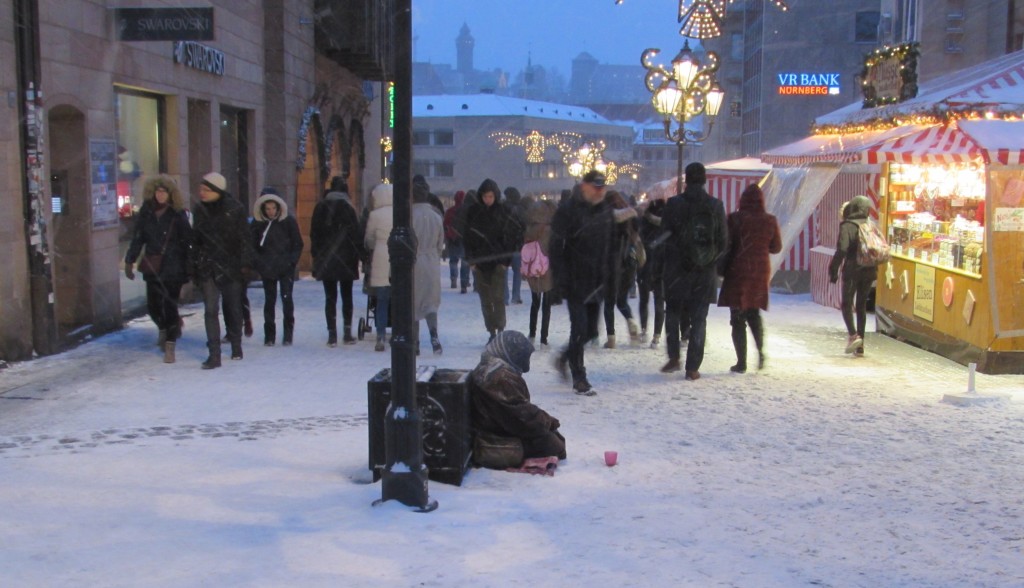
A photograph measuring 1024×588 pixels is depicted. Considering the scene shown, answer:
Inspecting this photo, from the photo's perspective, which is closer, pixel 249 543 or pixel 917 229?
pixel 249 543

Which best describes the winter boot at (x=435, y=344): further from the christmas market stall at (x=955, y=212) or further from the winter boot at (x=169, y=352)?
the christmas market stall at (x=955, y=212)

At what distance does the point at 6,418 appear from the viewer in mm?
7496

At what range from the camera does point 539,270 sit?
1152 centimetres

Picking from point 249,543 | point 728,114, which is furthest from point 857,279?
point 728,114

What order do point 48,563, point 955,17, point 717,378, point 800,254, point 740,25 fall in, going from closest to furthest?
1. point 48,563
2. point 717,378
3. point 800,254
4. point 955,17
5. point 740,25

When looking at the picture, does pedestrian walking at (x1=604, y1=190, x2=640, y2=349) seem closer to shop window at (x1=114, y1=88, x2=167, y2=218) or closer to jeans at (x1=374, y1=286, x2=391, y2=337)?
jeans at (x1=374, y1=286, x2=391, y2=337)

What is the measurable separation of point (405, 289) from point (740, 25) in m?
67.7

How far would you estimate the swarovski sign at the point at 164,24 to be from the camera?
11.4 meters

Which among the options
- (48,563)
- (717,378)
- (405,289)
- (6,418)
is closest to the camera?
(48,563)

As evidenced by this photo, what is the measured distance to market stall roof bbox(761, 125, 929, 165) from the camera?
12.0 m

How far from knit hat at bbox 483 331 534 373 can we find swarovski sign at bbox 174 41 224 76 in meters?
9.24

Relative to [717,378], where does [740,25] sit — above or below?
above

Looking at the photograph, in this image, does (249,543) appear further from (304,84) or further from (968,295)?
(304,84)

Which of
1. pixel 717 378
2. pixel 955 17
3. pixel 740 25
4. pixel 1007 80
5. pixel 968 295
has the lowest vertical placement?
pixel 717 378
